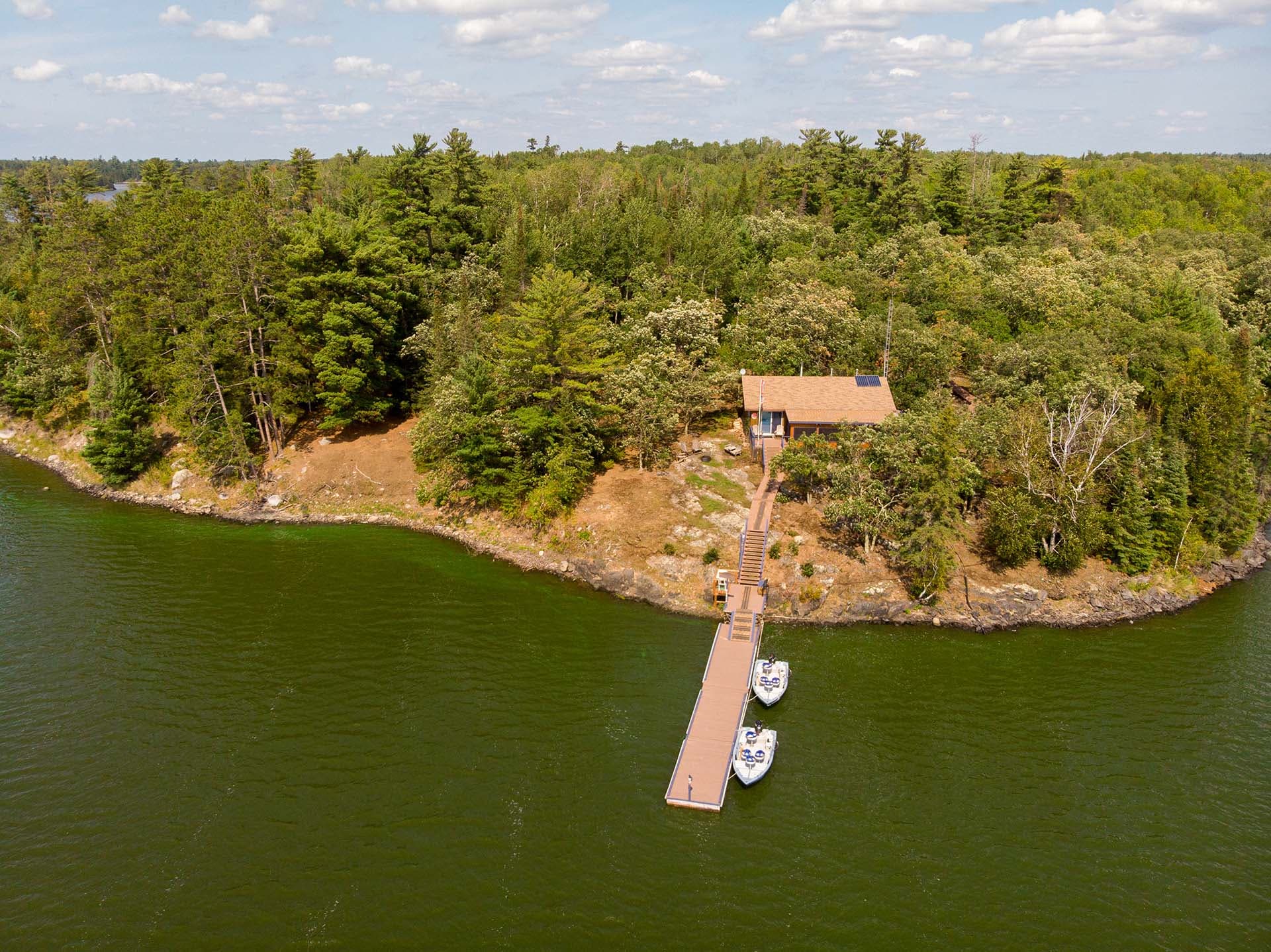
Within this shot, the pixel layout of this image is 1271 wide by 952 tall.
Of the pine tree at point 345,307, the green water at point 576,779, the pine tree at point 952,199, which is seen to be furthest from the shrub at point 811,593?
the pine tree at point 952,199

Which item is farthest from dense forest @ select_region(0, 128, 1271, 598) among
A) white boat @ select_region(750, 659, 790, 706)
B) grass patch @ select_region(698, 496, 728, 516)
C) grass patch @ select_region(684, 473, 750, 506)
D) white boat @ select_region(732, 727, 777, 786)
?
white boat @ select_region(732, 727, 777, 786)

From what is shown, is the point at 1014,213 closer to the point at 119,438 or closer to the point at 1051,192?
the point at 1051,192

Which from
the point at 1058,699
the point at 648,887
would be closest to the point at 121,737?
the point at 648,887

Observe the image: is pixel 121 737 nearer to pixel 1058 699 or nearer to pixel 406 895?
pixel 406 895

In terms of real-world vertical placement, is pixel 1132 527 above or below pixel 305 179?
below

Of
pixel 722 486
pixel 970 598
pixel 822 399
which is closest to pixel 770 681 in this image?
pixel 970 598

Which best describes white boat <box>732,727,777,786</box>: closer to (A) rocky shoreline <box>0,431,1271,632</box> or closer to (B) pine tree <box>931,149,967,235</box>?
(A) rocky shoreline <box>0,431,1271,632</box>

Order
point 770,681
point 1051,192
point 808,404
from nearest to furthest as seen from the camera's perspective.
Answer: point 770,681 → point 808,404 → point 1051,192
